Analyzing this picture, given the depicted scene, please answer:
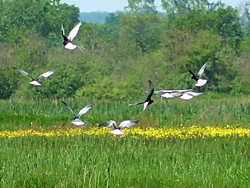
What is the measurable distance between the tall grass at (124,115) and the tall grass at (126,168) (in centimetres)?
497

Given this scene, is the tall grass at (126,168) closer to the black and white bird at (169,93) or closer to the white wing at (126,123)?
the white wing at (126,123)

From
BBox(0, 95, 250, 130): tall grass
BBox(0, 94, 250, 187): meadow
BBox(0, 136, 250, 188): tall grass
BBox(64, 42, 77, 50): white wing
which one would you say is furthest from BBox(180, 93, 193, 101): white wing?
BBox(0, 95, 250, 130): tall grass

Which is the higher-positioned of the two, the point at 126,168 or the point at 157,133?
the point at 126,168

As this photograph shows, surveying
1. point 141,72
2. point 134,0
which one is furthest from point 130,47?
point 134,0

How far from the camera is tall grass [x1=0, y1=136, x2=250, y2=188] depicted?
6.57 m

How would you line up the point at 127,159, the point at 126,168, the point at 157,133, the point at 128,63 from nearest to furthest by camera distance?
the point at 126,168
the point at 127,159
the point at 157,133
the point at 128,63

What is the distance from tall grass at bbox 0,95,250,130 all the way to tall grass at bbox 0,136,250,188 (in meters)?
4.97

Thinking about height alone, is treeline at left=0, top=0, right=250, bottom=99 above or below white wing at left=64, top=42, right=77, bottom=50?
below

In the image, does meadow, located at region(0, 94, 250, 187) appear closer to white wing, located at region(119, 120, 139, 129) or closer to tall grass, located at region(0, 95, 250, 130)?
tall grass, located at region(0, 95, 250, 130)

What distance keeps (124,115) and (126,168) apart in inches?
373

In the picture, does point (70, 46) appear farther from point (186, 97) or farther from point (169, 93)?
point (186, 97)

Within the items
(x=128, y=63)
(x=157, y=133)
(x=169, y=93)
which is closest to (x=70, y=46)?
(x=169, y=93)

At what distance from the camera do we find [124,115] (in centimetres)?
1706

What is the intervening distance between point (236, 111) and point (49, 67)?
1423 cm
